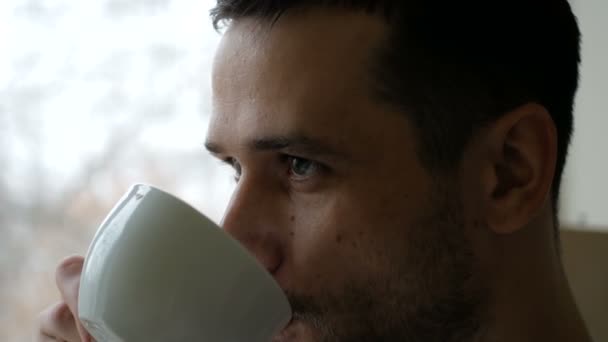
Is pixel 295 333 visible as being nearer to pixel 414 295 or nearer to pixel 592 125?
pixel 414 295

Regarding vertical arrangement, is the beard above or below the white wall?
above

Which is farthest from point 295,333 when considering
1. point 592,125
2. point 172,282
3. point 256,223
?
point 592,125

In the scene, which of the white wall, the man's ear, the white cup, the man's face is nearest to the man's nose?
the man's face

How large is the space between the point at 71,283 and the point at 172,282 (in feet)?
0.92

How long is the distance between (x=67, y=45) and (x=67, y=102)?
0.11 m

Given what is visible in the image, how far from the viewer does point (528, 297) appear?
3.25ft

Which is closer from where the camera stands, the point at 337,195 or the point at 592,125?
the point at 337,195

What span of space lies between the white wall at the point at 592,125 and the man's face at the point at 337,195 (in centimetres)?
171

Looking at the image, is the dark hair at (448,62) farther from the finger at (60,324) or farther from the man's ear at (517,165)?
the finger at (60,324)

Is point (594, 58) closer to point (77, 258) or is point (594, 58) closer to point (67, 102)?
point (67, 102)

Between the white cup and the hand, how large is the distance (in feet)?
0.64

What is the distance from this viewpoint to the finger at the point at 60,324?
3.22ft

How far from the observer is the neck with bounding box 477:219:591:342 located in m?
0.97

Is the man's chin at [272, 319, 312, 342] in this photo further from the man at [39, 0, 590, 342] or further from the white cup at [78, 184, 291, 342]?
the white cup at [78, 184, 291, 342]
